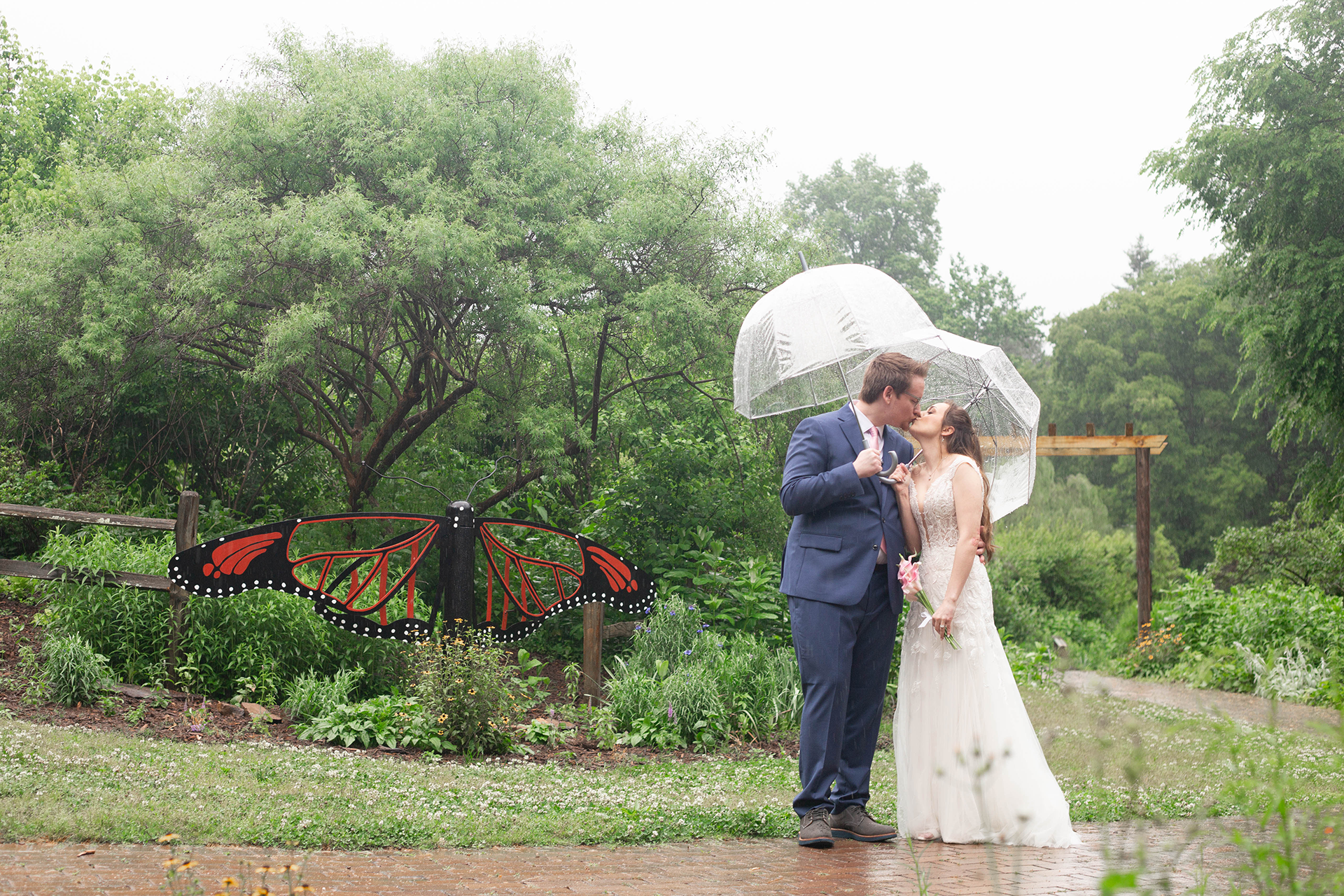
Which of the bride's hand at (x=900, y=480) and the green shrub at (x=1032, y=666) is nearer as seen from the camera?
the bride's hand at (x=900, y=480)

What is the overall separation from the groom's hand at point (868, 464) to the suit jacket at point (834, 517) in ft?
0.09

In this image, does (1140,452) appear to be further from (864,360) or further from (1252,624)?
(864,360)

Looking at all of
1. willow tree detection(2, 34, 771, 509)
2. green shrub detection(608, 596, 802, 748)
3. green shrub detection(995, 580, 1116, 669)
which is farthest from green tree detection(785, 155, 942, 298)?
green shrub detection(608, 596, 802, 748)

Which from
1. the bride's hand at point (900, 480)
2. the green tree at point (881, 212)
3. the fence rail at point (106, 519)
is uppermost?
the green tree at point (881, 212)

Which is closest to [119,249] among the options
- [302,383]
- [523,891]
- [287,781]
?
[302,383]

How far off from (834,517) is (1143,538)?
14.2 meters

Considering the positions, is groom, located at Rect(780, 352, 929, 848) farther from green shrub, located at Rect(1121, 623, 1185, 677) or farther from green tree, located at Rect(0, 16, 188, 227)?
green tree, located at Rect(0, 16, 188, 227)

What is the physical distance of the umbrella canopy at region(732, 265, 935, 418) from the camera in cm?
452

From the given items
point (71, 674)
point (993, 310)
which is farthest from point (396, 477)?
point (993, 310)

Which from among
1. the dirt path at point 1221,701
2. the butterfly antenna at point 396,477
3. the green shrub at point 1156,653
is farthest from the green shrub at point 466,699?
the green shrub at point 1156,653

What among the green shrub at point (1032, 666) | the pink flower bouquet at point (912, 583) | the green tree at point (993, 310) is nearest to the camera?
the pink flower bouquet at point (912, 583)

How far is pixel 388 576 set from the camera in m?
7.47

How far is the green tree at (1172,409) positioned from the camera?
95.8ft

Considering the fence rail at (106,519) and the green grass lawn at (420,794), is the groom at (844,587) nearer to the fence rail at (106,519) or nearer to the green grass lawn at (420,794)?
the green grass lawn at (420,794)
